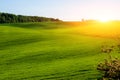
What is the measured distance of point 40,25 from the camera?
81.6 m

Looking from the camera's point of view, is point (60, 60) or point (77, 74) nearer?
point (77, 74)

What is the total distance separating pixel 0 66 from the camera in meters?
29.3

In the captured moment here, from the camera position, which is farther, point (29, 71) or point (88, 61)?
point (88, 61)

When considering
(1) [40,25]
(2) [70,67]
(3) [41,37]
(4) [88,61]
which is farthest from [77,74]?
(1) [40,25]

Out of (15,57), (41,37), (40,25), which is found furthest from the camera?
(40,25)

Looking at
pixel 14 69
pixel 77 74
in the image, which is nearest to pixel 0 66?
pixel 14 69

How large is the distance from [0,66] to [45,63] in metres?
3.94

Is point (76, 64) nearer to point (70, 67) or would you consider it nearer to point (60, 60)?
point (70, 67)

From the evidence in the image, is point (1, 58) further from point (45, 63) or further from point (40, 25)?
point (40, 25)

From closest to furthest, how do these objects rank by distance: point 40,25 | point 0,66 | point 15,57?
point 0,66 → point 15,57 → point 40,25

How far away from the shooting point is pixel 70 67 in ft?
85.6

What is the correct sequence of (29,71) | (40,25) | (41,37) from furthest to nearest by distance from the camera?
(40,25)
(41,37)
(29,71)

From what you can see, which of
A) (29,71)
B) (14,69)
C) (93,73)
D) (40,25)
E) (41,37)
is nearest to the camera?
(93,73)

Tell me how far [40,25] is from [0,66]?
52609 mm
